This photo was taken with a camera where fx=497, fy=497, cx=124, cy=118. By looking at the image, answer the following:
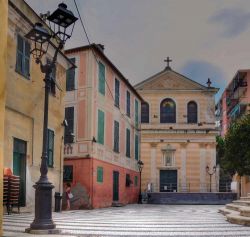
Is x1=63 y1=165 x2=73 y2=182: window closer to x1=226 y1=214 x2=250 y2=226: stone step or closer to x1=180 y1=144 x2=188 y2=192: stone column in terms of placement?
x1=226 y1=214 x2=250 y2=226: stone step

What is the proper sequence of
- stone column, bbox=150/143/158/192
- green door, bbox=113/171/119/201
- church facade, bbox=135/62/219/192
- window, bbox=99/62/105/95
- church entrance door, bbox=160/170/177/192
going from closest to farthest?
window, bbox=99/62/105/95, green door, bbox=113/171/119/201, church entrance door, bbox=160/170/177/192, stone column, bbox=150/143/158/192, church facade, bbox=135/62/219/192

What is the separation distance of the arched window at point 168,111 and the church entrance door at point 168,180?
486 centimetres

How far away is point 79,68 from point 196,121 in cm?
2258

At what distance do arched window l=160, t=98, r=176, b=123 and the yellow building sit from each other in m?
27.5

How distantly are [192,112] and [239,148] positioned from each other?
8178 millimetres

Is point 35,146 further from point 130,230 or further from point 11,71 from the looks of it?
point 130,230

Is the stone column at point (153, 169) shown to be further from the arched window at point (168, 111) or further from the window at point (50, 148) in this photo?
the window at point (50, 148)

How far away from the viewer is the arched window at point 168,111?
47.1 m

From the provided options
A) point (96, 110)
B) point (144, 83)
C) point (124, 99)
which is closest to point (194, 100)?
point (144, 83)

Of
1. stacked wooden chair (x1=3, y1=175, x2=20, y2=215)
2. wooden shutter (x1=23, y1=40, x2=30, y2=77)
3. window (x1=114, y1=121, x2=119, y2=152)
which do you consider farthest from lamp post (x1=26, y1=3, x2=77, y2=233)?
window (x1=114, y1=121, x2=119, y2=152)

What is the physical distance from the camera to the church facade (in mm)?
45781

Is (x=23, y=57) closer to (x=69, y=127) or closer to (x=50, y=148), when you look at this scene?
(x=50, y=148)

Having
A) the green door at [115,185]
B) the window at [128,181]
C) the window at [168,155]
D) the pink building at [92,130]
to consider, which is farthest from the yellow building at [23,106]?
the window at [168,155]

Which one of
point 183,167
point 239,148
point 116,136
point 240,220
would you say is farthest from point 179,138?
point 240,220
